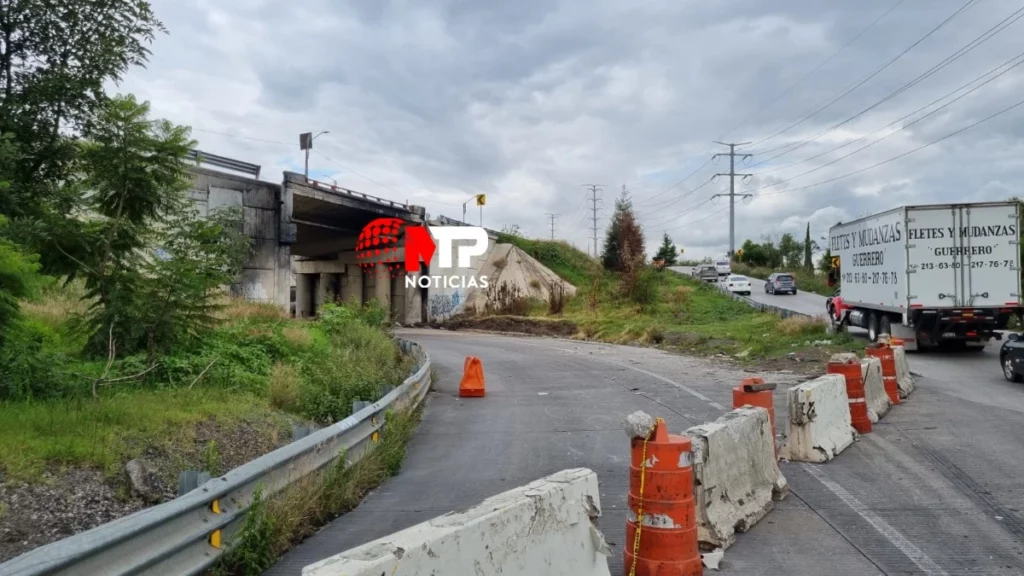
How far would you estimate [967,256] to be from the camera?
20047 millimetres

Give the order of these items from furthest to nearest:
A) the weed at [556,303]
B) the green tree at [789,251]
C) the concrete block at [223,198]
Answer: the green tree at [789,251], the weed at [556,303], the concrete block at [223,198]

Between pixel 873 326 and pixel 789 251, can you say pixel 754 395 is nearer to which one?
pixel 873 326

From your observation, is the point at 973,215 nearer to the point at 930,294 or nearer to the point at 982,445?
the point at 930,294

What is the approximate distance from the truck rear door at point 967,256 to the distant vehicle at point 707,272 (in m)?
47.3

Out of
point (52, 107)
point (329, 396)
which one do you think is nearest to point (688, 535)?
point (329, 396)

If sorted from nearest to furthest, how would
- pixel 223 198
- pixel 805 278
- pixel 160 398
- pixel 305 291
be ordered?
pixel 160 398, pixel 223 198, pixel 305 291, pixel 805 278

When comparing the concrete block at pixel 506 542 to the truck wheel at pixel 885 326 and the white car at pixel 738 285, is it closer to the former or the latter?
the truck wheel at pixel 885 326

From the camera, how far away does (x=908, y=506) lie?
22.6 feet

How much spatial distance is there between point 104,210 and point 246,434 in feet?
13.5

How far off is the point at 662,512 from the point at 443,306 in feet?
138

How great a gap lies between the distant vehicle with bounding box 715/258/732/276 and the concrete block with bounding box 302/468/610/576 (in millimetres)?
72433

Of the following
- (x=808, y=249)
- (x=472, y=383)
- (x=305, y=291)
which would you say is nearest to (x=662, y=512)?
(x=472, y=383)

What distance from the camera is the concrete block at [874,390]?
1118 cm

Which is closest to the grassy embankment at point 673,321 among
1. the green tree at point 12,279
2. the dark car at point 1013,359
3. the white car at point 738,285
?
the white car at point 738,285
